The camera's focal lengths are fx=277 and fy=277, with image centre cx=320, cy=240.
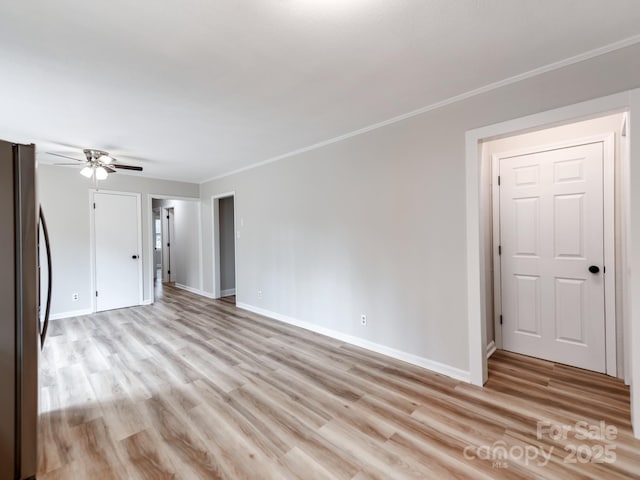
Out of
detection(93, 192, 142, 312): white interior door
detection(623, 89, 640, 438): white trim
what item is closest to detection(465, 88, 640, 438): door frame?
detection(623, 89, 640, 438): white trim

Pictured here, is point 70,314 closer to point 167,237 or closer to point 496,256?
point 167,237

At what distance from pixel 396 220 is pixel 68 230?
5108 millimetres

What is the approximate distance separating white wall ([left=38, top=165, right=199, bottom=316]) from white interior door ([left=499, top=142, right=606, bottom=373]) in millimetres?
6091

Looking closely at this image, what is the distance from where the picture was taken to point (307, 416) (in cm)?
199

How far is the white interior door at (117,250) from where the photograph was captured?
4.77m

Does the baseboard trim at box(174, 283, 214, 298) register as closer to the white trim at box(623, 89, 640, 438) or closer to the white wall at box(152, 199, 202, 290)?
the white wall at box(152, 199, 202, 290)

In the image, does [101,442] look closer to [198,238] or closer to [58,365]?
[58,365]

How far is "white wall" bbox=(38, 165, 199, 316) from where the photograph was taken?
4320mm

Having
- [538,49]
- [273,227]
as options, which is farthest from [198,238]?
[538,49]

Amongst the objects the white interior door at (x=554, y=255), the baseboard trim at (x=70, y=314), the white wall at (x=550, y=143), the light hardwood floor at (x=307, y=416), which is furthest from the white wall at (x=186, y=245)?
the white interior door at (x=554, y=255)

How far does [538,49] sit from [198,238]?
603 cm

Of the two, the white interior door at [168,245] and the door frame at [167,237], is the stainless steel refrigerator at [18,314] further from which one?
the white interior door at [168,245]

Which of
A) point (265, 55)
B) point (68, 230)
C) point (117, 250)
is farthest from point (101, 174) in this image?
point (265, 55)

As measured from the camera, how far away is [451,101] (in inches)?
94.7
